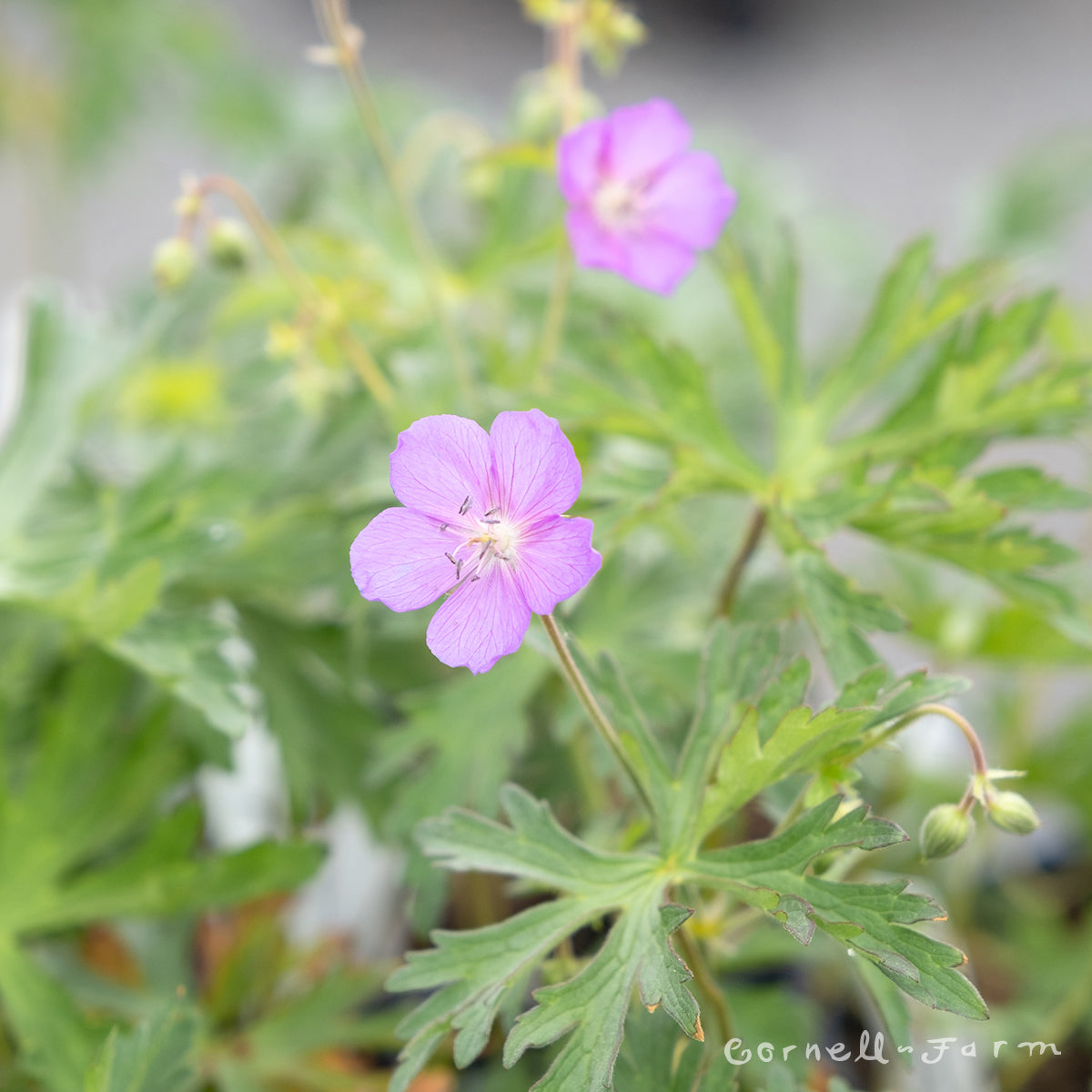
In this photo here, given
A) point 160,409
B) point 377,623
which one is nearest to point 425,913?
point 377,623

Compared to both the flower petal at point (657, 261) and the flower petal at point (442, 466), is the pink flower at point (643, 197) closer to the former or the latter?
the flower petal at point (657, 261)

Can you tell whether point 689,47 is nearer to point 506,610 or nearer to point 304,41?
point 304,41

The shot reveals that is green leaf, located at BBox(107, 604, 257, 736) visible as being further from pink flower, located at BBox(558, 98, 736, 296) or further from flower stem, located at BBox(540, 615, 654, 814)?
pink flower, located at BBox(558, 98, 736, 296)

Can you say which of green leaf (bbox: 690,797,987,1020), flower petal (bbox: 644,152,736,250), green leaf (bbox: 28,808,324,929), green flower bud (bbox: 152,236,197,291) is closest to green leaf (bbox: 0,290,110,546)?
green flower bud (bbox: 152,236,197,291)

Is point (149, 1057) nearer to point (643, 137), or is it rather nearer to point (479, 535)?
point (479, 535)

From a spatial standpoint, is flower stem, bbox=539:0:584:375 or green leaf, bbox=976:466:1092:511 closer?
green leaf, bbox=976:466:1092:511

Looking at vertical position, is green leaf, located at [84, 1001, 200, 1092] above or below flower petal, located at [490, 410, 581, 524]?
below

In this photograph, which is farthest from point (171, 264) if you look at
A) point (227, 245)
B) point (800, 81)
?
point (800, 81)

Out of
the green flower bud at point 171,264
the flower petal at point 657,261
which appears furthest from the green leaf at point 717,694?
the green flower bud at point 171,264
